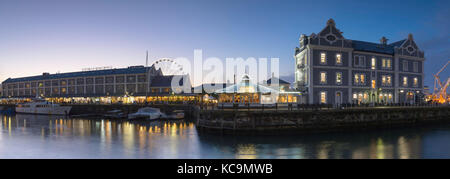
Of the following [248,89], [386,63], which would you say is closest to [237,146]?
[248,89]

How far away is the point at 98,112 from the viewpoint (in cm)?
7031

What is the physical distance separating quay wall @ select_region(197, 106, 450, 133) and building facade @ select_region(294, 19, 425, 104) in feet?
29.0

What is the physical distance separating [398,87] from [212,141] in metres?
40.9

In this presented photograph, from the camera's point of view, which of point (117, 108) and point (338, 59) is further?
point (117, 108)

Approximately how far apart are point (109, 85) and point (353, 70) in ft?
249

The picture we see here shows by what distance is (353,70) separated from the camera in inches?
1822

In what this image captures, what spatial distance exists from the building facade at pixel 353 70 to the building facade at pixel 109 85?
48.0 metres

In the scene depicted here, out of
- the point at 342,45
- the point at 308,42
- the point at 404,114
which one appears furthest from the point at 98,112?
the point at 404,114

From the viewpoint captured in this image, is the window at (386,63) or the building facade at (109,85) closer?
the window at (386,63)

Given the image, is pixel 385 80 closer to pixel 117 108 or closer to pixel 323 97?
pixel 323 97

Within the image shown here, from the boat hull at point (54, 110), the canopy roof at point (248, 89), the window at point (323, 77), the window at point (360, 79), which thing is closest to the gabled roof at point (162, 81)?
the boat hull at point (54, 110)

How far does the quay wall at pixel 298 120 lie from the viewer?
29.7 metres

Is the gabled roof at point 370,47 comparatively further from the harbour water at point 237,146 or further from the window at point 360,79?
the harbour water at point 237,146
